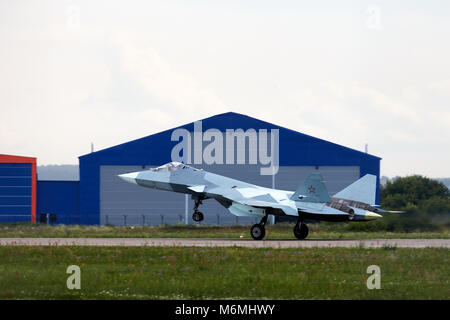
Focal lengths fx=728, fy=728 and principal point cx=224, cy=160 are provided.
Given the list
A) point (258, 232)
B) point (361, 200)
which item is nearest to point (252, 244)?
point (258, 232)

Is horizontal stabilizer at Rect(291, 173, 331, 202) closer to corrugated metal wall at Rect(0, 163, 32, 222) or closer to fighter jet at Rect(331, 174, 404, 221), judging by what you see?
fighter jet at Rect(331, 174, 404, 221)

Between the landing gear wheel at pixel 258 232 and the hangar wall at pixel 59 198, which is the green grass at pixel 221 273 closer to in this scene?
the landing gear wheel at pixel 258 232

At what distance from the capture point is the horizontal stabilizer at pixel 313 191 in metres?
36.2

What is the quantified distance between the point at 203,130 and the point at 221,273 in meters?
39.8

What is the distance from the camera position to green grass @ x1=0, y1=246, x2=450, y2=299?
18.4m

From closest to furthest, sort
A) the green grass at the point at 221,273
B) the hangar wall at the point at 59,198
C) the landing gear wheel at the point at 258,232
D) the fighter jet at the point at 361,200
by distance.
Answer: the green grass at the point at 221,273
the fighter jet at the point at 361,200
the landing gear wheel at the point at 258,232
the hangar wall at the point at 59,198

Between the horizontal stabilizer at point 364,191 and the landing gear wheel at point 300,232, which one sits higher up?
the horizontal stabilizer at point 364,191

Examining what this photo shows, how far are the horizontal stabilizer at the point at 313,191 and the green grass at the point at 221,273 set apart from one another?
676cm

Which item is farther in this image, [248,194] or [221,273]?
[248,194]

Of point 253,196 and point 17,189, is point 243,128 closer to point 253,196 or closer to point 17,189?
point 17,189

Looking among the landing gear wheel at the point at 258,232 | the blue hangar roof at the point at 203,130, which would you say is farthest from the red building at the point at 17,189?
the landing gear wheel at the point at 258,232

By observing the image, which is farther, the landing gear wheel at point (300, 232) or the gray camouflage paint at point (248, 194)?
the landing gear wheel at point (300, 232)

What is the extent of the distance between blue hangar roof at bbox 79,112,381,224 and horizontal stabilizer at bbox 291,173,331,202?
24.7 m

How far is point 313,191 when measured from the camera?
1439 inches
